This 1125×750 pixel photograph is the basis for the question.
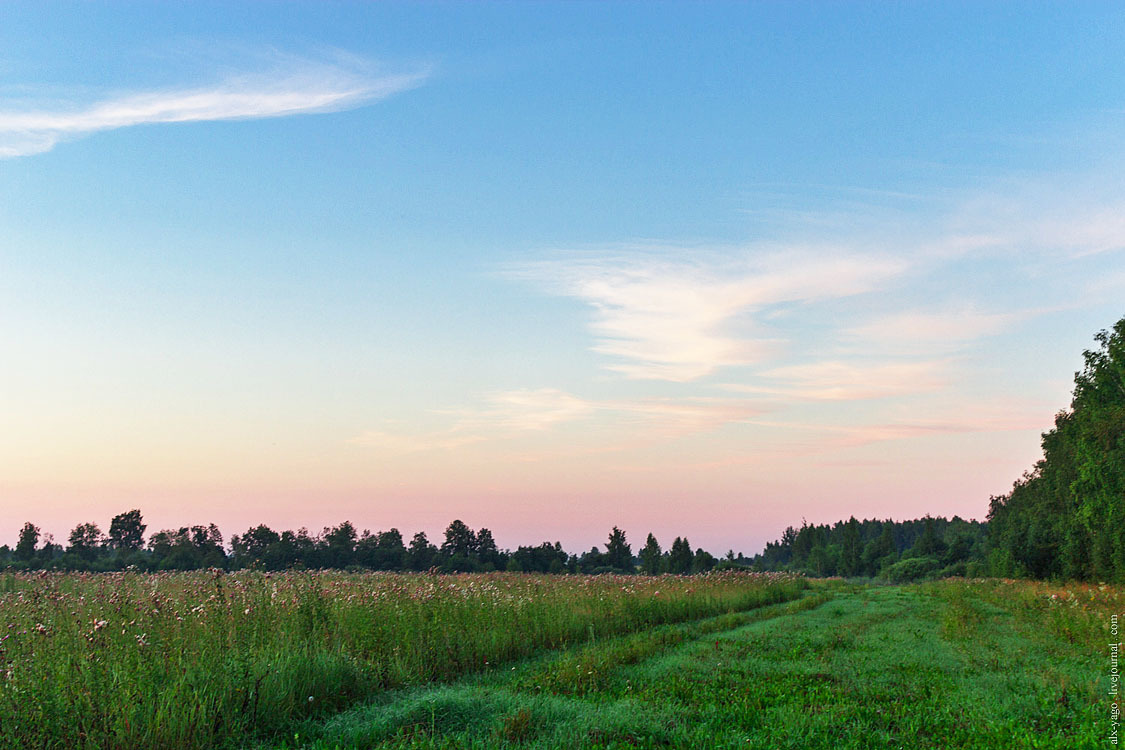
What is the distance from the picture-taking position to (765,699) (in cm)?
884

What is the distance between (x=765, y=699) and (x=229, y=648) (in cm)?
663

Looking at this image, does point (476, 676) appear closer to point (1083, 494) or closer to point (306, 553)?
point (306, 553)

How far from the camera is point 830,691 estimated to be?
30.5 ft

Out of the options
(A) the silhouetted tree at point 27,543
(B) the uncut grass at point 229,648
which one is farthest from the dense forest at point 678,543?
(B) the uncut grass at point 229,648

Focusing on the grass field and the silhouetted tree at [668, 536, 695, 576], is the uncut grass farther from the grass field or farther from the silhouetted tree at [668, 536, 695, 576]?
the silhouetted tree at [668, 536, 695, 576]

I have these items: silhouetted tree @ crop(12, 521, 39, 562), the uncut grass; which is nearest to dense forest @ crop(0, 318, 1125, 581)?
silhouetted tree @ crop(12, 521, 39, 562)

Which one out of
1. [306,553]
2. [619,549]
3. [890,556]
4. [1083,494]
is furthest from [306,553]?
[890,556]

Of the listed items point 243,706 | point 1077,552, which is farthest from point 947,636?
point 1077,552

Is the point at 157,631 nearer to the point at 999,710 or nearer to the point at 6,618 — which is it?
the point at 6,618

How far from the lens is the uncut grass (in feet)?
20.4

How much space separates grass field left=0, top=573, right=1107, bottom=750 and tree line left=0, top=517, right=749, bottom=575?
415 inches

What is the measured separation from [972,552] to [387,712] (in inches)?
3870

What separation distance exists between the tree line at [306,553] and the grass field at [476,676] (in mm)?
10552

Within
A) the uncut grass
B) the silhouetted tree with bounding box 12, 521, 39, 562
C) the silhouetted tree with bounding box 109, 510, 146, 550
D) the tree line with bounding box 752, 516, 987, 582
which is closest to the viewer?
the uncut grass
